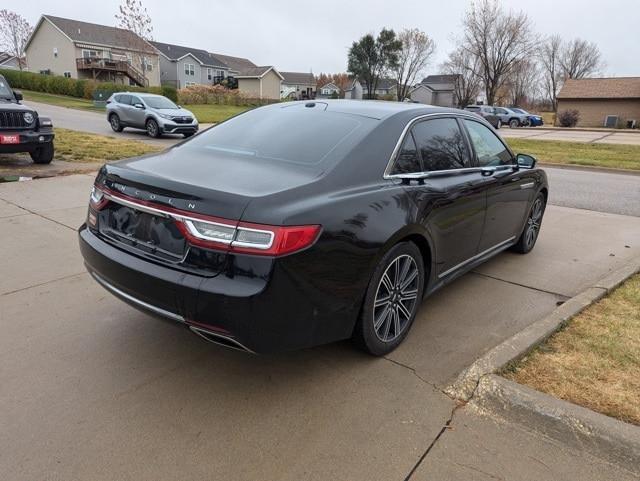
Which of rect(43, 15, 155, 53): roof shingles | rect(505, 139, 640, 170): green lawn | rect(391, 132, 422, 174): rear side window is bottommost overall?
rect(505, 139, 640, 170): green lawn

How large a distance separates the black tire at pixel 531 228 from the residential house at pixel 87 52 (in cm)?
5226

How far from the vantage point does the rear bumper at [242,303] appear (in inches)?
96.1

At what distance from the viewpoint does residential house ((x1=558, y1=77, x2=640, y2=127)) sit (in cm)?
4400

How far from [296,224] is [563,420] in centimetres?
174

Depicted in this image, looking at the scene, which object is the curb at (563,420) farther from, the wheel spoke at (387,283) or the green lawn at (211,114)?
the green lawn at (211,114)

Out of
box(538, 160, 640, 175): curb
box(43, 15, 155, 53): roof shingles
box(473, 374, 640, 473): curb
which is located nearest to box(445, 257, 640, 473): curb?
box(473, 374, 640, 473): curb

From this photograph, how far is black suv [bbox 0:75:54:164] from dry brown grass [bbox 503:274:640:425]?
957cm

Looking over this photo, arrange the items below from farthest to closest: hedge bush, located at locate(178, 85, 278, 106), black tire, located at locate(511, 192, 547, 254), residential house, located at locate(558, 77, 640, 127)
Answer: residential house, located at locate(558, 77, 640, 127) < hedge bush, located at locate(178, 85, 278, 106) < black tire, located at locate(511, 192, 547, 254)

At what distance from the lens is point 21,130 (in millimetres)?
9344

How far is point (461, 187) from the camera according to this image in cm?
385

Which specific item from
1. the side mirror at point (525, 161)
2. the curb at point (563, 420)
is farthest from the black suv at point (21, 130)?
the curb at point (563, 420)

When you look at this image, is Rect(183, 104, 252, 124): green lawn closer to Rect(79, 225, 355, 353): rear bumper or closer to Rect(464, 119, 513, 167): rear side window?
Rect(464, 119, 513, 167): rear side window

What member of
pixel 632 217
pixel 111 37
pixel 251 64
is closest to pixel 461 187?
pixel 632 217

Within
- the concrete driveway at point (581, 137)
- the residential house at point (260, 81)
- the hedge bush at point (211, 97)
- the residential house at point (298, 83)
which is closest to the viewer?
the concrete driveway at point (581, 137)
